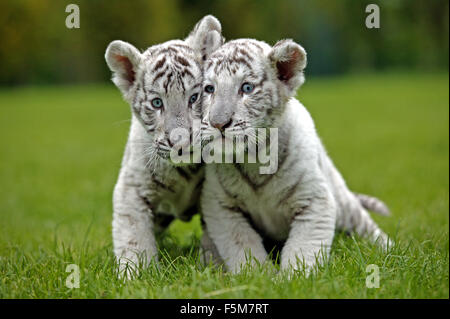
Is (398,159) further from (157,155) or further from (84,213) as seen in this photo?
(157,155)

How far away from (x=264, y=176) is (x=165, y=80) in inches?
38.9

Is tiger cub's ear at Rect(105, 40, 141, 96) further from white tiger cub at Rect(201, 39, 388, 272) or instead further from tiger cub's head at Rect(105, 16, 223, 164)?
white tiger cub at Rect(201, 39, 388, 272)

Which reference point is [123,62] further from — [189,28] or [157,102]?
[189,28]

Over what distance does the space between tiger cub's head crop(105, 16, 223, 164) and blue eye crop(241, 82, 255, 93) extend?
31cm

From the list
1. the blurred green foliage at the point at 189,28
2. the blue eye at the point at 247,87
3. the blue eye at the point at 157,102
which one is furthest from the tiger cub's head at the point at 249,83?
the blurred green foliage at the point at 189,28

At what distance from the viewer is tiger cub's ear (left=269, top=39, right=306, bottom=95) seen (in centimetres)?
377

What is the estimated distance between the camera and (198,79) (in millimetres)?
3814

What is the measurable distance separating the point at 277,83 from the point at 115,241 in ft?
5.57

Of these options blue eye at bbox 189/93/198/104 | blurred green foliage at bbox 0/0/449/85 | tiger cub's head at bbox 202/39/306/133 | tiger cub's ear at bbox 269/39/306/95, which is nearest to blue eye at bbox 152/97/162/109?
blue eye at bbox 189/93/198/104

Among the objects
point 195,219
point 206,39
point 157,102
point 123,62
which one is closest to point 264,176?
point 157,102

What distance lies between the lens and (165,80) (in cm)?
385

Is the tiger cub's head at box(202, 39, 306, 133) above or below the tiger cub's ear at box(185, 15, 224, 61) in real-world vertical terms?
below

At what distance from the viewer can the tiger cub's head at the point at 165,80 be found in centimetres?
374

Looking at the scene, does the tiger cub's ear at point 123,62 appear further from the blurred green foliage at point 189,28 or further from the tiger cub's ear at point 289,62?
the blurred green foliage at point 189,28
